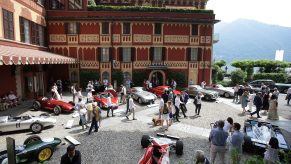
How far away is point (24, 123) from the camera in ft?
36.3

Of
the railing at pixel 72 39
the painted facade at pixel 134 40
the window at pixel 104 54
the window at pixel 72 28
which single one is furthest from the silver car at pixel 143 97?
the window at pixel 72 28

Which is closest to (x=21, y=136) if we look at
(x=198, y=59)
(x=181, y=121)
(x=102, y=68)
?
(x=181, y=121)

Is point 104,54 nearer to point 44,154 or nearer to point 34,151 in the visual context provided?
point 44,154

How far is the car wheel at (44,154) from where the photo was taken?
8023mm

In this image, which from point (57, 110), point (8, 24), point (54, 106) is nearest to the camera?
point (57, 110)

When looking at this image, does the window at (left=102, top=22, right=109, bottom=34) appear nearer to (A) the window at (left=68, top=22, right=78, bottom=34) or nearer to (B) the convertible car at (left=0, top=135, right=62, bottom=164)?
(A) the window at (left=68, top=22, right=78, bottom=34)

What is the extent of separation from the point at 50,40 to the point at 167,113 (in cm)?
1968

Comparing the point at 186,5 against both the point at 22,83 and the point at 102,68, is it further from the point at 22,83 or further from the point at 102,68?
the point at 22,83

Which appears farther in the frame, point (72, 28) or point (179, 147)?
point (72, 28)

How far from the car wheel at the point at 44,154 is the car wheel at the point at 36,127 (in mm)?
3500

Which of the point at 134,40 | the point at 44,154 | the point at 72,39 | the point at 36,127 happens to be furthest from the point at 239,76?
the point at 44,154

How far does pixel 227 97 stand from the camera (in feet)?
70.9

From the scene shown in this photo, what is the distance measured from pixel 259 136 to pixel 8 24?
1927cm

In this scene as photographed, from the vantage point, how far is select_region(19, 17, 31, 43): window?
18.6 m
